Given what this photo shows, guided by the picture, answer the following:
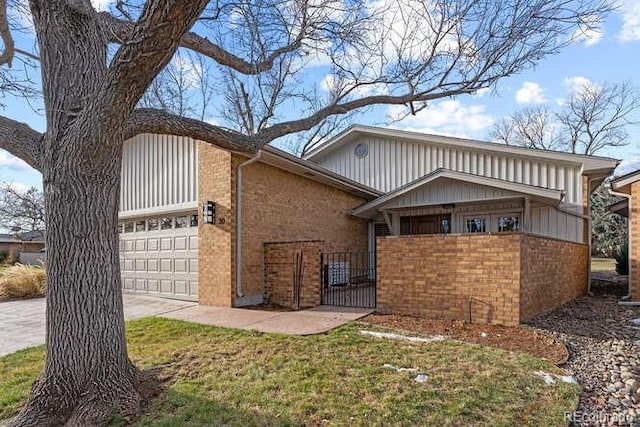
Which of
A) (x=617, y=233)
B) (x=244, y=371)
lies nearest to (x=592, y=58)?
(x=244, y=371)

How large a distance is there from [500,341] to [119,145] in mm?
5786

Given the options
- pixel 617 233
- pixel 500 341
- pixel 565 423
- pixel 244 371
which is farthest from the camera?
pixel 617 233

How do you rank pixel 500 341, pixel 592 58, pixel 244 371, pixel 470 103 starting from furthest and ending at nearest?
pixel 470 103, pixel 592 58, pixel 500 341, pixel 244 371

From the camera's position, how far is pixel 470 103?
9461mm

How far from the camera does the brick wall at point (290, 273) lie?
9.16 m

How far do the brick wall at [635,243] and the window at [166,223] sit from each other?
12.1m

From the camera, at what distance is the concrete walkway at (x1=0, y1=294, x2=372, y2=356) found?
22.1 feet

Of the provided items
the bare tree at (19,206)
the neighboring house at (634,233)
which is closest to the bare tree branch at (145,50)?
the neighboring house at (634,233)

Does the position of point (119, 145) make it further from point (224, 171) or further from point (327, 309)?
point (327, 309)

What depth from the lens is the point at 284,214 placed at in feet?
34.6

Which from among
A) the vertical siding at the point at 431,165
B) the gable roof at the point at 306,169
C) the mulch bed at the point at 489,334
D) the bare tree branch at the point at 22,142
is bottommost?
the mulch bed at the point at 489,334

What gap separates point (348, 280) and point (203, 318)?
5.67 meters

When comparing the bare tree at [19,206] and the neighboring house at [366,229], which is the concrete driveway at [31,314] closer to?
the neighboring house at [366,229]

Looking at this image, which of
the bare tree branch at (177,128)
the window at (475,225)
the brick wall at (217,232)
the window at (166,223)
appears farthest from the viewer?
the window at (475,225)
